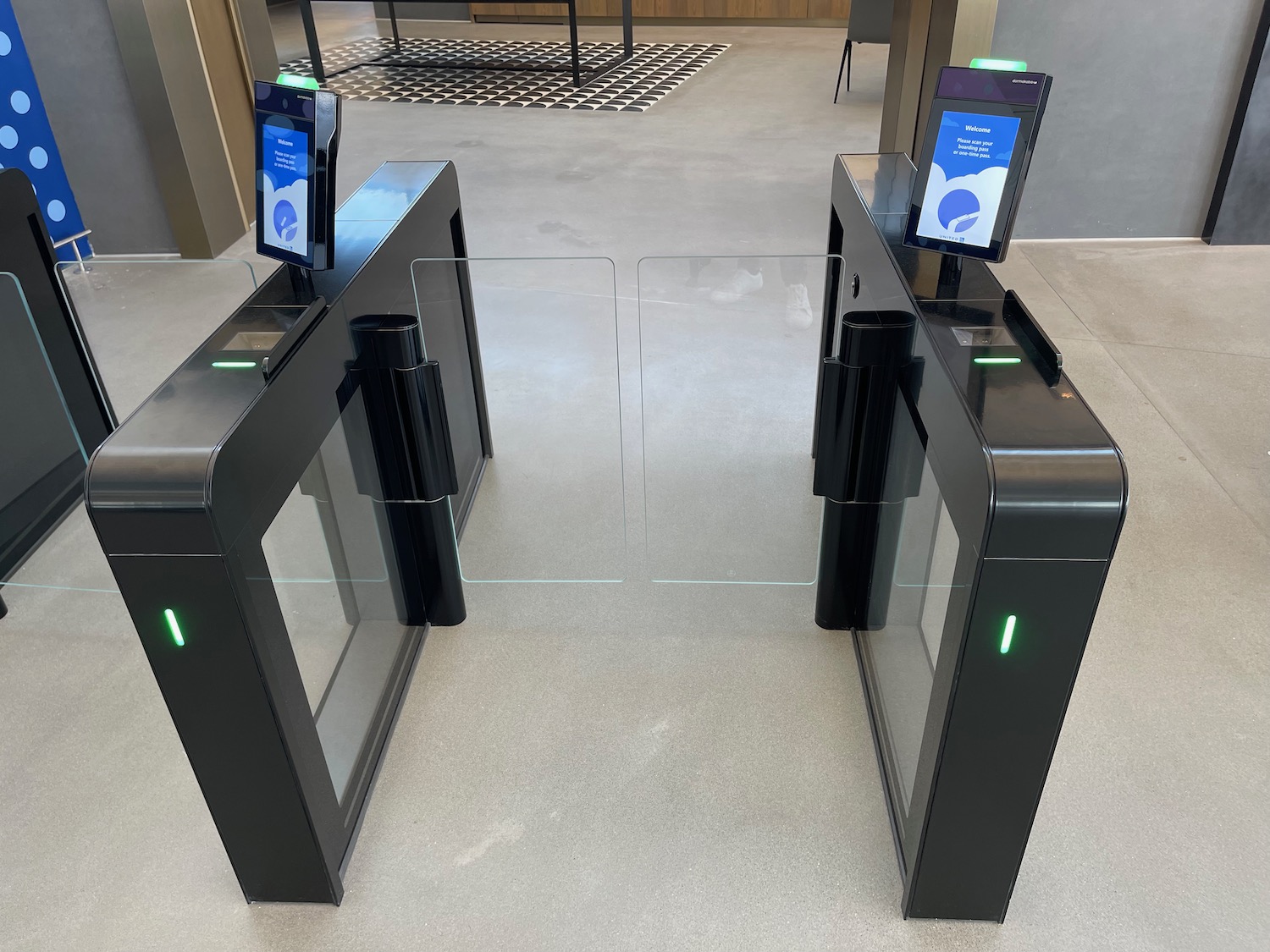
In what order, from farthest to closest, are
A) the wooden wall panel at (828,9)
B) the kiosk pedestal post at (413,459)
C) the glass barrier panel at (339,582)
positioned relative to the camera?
the wooden wall panel at (828,9)
the kiosk pedestal post at (413,459)
the glass barrier panel at (339,582)

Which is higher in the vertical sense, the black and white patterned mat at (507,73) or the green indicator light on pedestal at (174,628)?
the green indicator light on pedestal at (174,628)

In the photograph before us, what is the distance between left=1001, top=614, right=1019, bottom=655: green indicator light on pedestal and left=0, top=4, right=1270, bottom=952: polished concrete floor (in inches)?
21.6

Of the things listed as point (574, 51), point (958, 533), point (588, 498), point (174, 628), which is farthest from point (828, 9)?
point (174, 628)

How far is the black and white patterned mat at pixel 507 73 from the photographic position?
665 centimetres

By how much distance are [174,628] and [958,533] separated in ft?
3.23

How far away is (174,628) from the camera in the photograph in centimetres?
118

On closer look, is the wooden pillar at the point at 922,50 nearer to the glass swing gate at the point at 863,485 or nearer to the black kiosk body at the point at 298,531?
the glass swing gate at the point at 863,485

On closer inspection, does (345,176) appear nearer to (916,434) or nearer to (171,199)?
(171,199)

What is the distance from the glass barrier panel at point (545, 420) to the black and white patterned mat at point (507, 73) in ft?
15.4

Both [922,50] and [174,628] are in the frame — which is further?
[922,50]

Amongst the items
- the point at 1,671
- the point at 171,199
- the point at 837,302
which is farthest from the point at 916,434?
the point at 171,199

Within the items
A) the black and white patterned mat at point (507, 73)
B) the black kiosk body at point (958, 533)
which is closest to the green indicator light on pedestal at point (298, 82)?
the black kiosk body at point (958, 533)

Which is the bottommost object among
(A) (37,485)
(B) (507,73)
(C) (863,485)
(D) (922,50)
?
(B) (507,73)

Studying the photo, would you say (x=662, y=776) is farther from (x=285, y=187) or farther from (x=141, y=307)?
(x=141, y=307)
